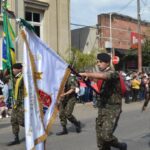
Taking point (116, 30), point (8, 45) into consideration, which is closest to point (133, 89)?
point (116, 30)

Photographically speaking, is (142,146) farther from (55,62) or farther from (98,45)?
(98,45)

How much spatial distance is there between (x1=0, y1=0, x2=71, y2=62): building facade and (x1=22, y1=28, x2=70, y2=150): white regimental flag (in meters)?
18.1

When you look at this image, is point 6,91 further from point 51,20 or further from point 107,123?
point 107,123

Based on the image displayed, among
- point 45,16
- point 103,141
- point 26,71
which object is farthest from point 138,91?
point 26,71

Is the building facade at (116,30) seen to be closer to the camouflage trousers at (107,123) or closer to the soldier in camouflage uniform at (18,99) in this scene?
the soldier in camouflage uniform at (18,99)

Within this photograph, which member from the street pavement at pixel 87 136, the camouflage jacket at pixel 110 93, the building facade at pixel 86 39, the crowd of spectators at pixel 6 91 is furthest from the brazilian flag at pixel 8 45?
the building facade at pixel 86 39

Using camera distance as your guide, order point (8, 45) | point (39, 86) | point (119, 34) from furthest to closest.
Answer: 1. point (119, 34)
2. point (8, 45)
3. point (39, 86)

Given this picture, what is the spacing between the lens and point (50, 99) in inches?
255

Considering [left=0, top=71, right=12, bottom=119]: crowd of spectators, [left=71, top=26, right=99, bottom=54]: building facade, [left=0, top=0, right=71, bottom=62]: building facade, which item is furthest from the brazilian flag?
[left=71, top=26, right=99, bottom=54]: building facade

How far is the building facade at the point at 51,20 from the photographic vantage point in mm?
25484

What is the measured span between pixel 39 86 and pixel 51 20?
2027 cm

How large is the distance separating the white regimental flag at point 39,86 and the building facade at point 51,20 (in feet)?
59.5

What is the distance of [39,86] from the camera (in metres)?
6.36

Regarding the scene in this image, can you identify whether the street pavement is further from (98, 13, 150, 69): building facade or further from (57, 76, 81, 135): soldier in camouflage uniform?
(98, 13, 150, 69): building facade
